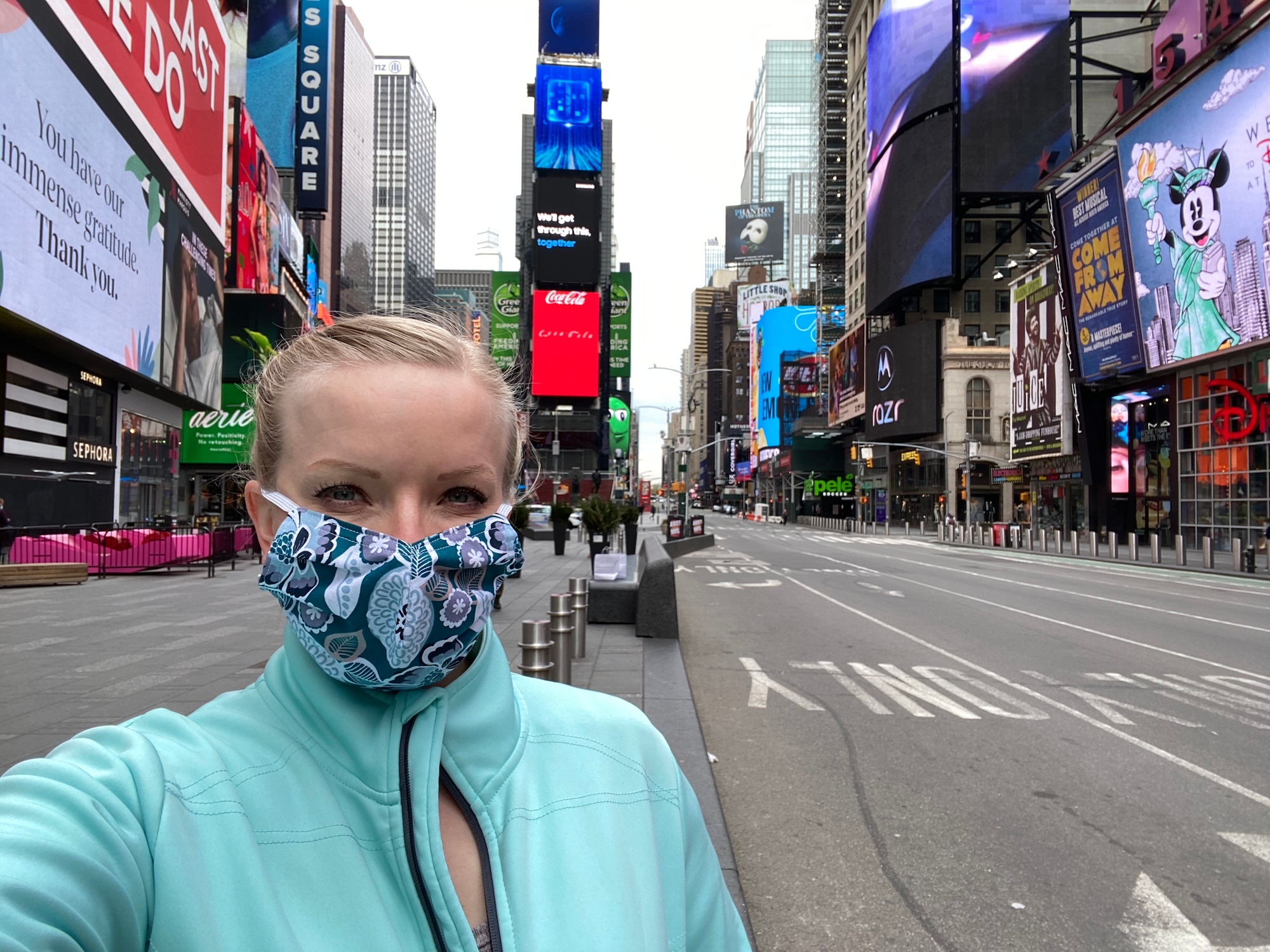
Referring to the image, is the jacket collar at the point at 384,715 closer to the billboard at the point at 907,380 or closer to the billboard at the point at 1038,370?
the billboard at the point at 1038,370

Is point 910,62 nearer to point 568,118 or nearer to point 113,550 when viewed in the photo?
point 568,118

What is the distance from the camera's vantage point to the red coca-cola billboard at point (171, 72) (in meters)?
21.5

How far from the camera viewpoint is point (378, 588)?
1.51 m

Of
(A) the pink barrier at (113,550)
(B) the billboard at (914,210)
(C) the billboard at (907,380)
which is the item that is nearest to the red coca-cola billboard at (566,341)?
(C) the billboard at (907,380)

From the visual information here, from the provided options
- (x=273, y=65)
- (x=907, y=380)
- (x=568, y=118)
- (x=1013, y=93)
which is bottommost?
(x=907, y=380)

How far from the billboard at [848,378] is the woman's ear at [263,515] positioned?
86.2m

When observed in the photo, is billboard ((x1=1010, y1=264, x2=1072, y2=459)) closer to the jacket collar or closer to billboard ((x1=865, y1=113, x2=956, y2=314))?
billboard ((x1=865, y1=113, x2=956, y2=314))

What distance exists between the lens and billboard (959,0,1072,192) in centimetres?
6606

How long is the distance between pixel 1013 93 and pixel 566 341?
51.0 metres

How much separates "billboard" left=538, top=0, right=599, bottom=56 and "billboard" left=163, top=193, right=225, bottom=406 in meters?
65.1

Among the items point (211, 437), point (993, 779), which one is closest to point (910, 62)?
point (211, 437)

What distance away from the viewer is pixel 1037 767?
614 centimetres

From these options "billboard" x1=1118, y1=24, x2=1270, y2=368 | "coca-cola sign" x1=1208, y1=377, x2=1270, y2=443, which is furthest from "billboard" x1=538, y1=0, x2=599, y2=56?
"coca-cola sign" x1=1208, y1=377, x2=1270, y2=443

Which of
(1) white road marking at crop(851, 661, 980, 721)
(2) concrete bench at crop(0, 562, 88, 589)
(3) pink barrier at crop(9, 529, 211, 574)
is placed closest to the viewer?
(1) white road marking at crop(851, 661, 980, 721)
